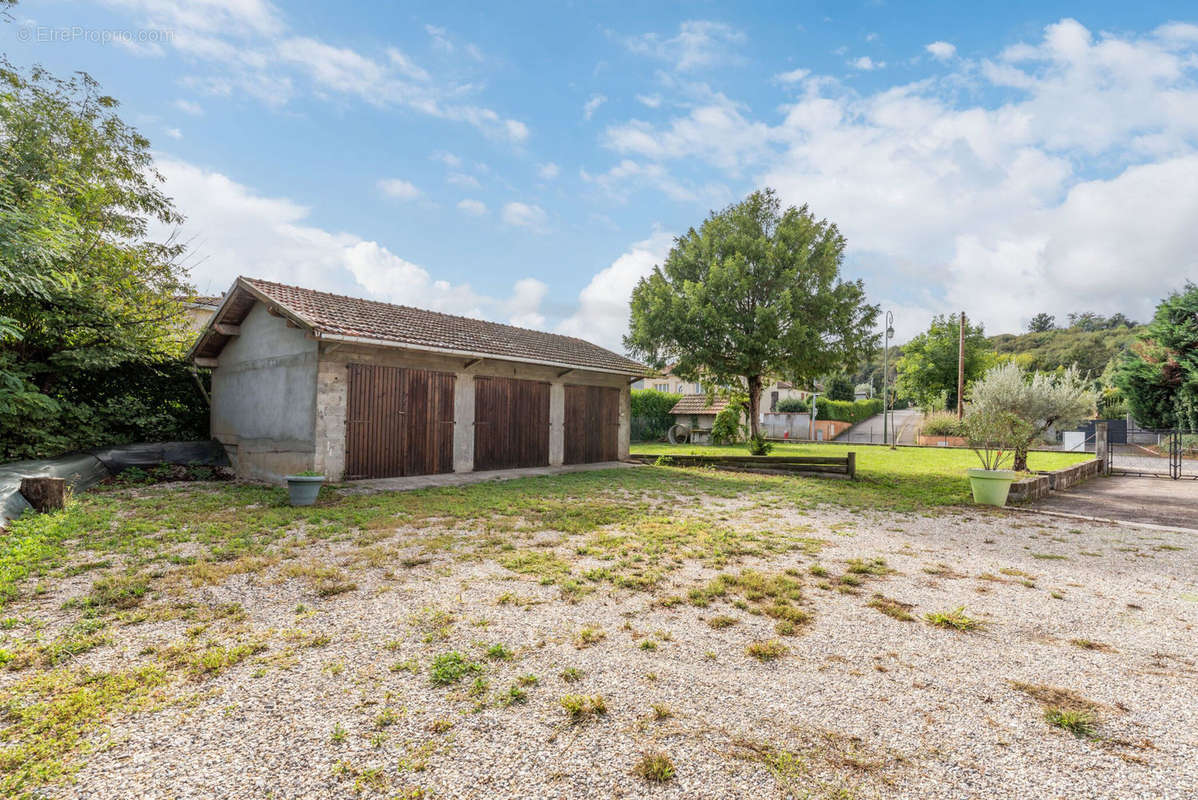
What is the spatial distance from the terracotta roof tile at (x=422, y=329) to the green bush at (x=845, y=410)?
2468cm

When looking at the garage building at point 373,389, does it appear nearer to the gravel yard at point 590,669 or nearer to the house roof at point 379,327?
the house roof at point 379,327

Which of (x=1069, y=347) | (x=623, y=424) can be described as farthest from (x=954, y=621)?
(x=1069, y=347)


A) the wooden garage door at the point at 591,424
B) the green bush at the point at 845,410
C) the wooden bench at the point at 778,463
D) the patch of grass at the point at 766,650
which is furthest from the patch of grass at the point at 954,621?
the green bush at the point at 845,410

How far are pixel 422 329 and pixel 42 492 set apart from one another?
6.61m

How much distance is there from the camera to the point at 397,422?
1082cm

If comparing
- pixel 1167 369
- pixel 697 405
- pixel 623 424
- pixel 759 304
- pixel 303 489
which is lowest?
pixel 303 489

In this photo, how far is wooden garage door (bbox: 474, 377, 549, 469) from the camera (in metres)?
12.4

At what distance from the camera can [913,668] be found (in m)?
2.96

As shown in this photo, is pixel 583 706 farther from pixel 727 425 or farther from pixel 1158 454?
pixel 1158 454

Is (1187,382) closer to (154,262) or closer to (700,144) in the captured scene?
(700,144)

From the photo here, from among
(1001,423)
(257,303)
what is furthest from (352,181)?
(1001,423)

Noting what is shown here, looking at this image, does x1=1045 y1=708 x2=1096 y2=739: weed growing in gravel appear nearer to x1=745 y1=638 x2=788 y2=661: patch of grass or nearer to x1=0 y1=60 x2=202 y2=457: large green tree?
x1=745 y1=638 x2=788 y2=661: patch of grass

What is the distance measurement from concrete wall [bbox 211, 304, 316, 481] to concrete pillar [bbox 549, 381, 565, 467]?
5977 millimetres

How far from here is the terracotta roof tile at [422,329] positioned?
990cm
